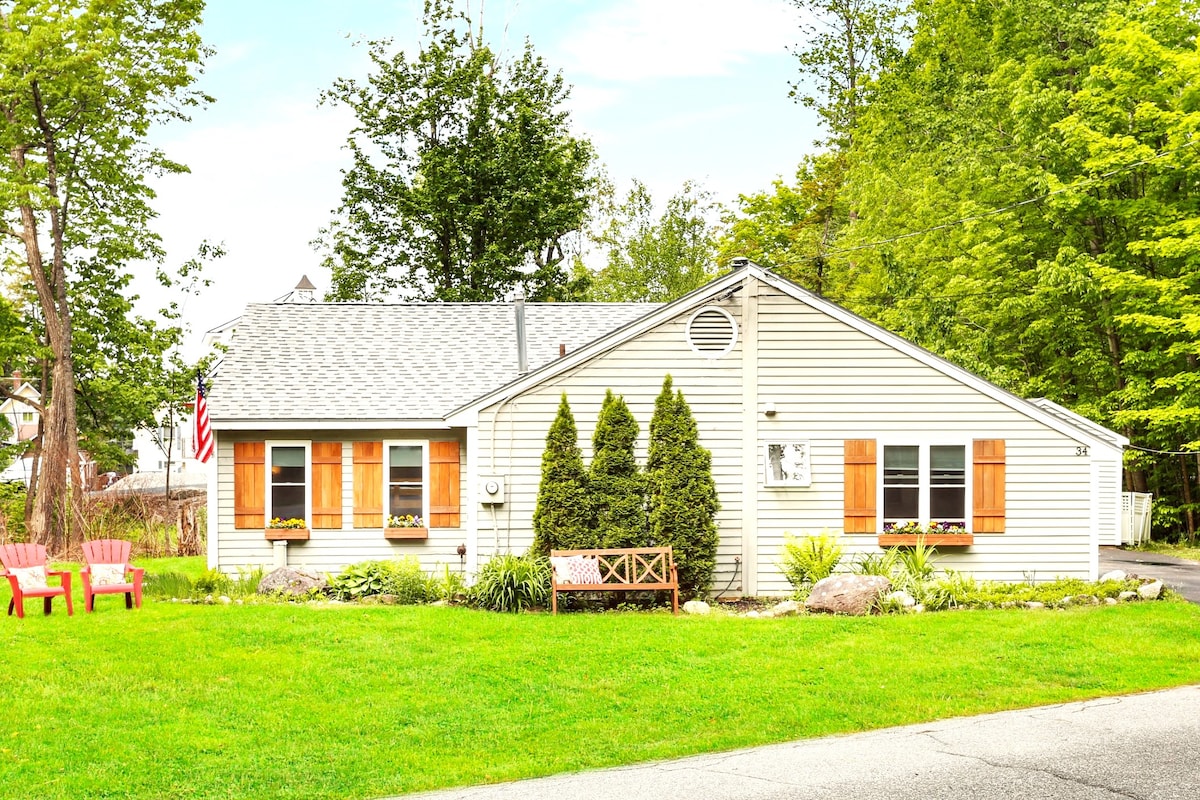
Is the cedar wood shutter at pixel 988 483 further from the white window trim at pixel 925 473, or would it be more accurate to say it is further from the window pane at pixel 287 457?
the window pane at pixel 287 457

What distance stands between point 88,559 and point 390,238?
62.0 feet

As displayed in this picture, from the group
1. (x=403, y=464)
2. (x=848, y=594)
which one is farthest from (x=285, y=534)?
(x=848, y=594)

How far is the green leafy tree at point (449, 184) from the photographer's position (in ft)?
98.9

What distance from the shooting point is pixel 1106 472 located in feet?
68.2

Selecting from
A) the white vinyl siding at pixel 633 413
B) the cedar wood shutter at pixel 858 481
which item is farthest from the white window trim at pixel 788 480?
the cedar wood shutter at pixel 858 481

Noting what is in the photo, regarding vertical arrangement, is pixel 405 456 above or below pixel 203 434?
below

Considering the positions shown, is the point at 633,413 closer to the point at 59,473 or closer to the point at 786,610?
the point at 786,610

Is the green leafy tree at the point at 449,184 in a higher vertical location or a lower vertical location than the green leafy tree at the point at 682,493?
higher

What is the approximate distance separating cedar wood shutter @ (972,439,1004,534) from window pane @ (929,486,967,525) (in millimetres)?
199

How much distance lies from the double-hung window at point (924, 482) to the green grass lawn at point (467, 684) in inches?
84.8

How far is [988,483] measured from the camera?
14.2 meters

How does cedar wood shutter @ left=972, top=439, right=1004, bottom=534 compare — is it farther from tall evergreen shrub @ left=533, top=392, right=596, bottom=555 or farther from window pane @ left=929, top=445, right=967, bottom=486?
tall evergreen shrub @ left=533, top=392, right=596, bottom=555

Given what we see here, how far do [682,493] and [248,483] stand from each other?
687 cm

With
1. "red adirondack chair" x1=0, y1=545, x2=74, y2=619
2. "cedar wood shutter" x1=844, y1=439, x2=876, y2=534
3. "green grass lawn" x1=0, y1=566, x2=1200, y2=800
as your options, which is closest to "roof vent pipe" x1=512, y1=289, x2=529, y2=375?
"cedar wood shutter" x1=844, y1=439, x2=876, y2=534
